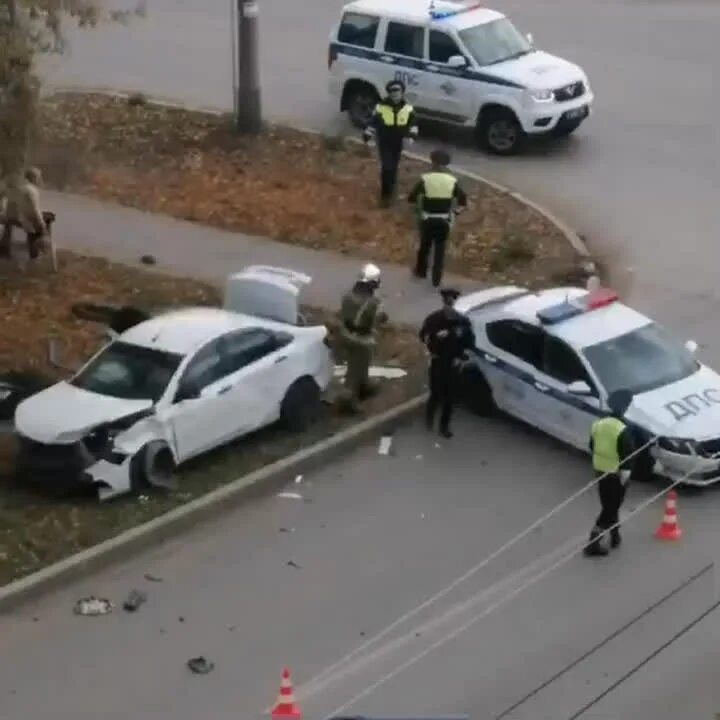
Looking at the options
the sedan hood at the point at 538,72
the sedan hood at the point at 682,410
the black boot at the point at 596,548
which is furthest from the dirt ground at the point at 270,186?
the black boot at the point at 596,548

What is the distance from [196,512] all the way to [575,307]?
4.20 meters

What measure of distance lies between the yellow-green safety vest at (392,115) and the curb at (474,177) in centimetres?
176

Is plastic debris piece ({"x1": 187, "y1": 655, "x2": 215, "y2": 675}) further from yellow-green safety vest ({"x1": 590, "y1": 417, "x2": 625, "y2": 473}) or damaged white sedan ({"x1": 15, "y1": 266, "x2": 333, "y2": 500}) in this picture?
yellow-green safety vest ({"x1": 590, "y1": 417, "x2": 625, "y2": 473})

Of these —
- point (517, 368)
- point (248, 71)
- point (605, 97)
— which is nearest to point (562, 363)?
point (517, 368)

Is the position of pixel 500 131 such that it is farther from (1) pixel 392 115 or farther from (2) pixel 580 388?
(2) pixel 580 388

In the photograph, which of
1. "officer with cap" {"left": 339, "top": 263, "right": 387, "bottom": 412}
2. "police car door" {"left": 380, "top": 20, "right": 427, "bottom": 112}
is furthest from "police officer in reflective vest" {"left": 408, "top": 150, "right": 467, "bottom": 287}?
"police car door" {"left": 380, "top": 20, "right": 427, "bottom": 112}

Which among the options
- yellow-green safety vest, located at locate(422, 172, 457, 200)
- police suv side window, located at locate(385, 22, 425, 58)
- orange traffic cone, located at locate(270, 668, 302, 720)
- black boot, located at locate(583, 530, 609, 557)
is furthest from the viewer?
police suv side window, located at locate(385, 22, 425, 58)

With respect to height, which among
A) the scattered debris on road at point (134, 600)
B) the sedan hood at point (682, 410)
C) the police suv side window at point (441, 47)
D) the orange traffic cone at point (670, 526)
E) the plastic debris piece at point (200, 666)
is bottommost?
the scattered debris on road at point (134, 600)

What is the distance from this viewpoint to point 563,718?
1404 cm

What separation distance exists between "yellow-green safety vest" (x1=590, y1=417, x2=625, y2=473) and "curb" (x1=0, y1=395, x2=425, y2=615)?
9.73 feet

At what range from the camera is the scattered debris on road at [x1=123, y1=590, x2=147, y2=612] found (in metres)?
15.7

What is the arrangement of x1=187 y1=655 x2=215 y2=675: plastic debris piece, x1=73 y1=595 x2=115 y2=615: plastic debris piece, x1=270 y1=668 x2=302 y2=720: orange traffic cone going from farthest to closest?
x1=73 y1=595 x2=115 y2=615: plastic debris piece < x1=187 y1=655 x2=215 y2=675: plastic debris piece < x1=270 y1=668 x2=302 y2=720: orange traffic cone

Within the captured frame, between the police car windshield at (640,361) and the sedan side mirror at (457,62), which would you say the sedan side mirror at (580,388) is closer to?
the police car windshield at (640,361)

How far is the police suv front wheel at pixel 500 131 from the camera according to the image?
27844mm
